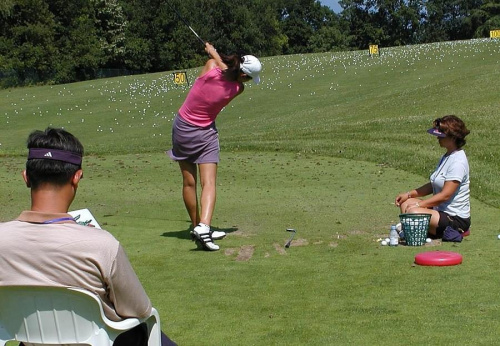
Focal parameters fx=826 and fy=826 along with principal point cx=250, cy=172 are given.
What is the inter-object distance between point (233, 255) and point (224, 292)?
4.47 feet

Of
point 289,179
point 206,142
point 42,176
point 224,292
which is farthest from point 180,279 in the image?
point 289,179

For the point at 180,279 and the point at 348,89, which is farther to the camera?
the point at 348,89

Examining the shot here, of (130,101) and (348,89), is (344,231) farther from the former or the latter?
(130,101)

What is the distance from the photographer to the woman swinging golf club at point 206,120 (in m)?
7.74

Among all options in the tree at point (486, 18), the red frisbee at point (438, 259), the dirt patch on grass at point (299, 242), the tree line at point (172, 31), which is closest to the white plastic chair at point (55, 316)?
the red frisbee at point (438, 259)

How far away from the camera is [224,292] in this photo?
5875mm

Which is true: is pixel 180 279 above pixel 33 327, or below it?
below

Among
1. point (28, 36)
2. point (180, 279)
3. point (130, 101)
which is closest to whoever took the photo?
point (180, 279)

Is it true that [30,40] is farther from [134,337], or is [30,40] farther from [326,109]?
[134,337]

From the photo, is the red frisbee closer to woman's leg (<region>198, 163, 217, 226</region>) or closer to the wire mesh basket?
the wire mesh basket

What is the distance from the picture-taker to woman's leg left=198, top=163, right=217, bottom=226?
790 cm

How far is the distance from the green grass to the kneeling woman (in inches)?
10.8

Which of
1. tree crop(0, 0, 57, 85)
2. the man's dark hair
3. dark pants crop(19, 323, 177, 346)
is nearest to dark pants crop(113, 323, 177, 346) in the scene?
dark pants crop(19, 323, 177, 346)

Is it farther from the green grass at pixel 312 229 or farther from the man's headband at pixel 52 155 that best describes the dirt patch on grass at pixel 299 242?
the man's headband at pixel 52 155
